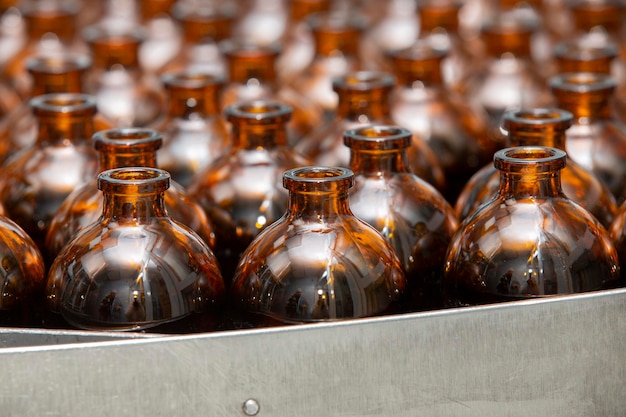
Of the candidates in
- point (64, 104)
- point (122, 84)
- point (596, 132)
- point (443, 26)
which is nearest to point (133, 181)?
point (64, 104)

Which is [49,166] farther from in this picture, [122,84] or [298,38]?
[298,38]

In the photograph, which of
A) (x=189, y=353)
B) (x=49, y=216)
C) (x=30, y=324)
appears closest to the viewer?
(x=189, y=353)

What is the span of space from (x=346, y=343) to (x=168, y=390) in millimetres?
151

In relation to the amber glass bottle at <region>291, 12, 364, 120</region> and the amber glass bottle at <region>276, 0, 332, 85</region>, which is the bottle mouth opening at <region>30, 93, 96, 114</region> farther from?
the amber glass bottle at <region>276, 0, 332, 85</region>

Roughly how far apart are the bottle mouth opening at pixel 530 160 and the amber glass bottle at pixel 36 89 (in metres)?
0.68

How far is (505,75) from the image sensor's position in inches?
73.8

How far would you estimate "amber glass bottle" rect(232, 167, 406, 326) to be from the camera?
1.08m

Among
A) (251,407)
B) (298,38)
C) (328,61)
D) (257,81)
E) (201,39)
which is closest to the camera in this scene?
(251,407)

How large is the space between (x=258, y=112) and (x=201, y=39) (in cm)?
68

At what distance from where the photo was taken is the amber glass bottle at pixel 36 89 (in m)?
1.64

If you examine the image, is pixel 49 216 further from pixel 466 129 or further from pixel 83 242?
pixel 466 129

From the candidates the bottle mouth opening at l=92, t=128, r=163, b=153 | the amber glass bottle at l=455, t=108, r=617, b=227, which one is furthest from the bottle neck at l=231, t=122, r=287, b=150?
the amber glass bottle at l=455, t=108, r=617, b=227

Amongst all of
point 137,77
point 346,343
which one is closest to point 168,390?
point 346,343

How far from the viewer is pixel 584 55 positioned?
1.75 m
